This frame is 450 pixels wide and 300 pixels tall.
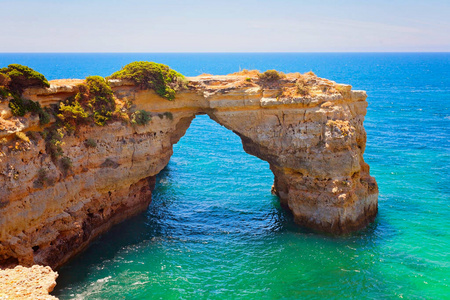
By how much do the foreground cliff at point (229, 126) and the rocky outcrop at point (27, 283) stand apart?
24.6 feet

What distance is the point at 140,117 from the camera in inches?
1372

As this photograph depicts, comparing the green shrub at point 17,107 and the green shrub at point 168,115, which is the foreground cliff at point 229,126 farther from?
the green shrub at point 17,107

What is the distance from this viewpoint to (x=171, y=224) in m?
38.2

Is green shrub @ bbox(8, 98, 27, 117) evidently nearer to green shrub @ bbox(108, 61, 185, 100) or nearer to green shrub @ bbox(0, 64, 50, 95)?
green shrub @ bbox(0, 64, 50, 95)

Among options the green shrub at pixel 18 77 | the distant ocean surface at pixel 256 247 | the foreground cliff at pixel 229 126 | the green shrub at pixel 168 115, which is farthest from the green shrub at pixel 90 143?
the distant ocean surface at pixel 256 247

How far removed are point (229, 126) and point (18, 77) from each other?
1637 cm

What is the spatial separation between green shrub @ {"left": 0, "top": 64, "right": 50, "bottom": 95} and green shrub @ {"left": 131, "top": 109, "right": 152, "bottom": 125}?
7525 mm

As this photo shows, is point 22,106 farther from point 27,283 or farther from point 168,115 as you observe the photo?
point 27,283

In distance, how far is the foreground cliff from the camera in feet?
103

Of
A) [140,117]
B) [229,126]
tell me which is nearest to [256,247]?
[229,126]

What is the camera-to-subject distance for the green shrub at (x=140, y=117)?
34594 mm

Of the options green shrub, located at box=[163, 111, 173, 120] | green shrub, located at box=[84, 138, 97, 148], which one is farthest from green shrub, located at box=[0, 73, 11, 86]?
green shrub, located at box=[163, 111, 173, 120]

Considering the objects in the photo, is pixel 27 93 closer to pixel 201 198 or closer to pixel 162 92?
pixel 162 92

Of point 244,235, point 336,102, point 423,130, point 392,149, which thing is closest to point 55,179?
point 244,235
